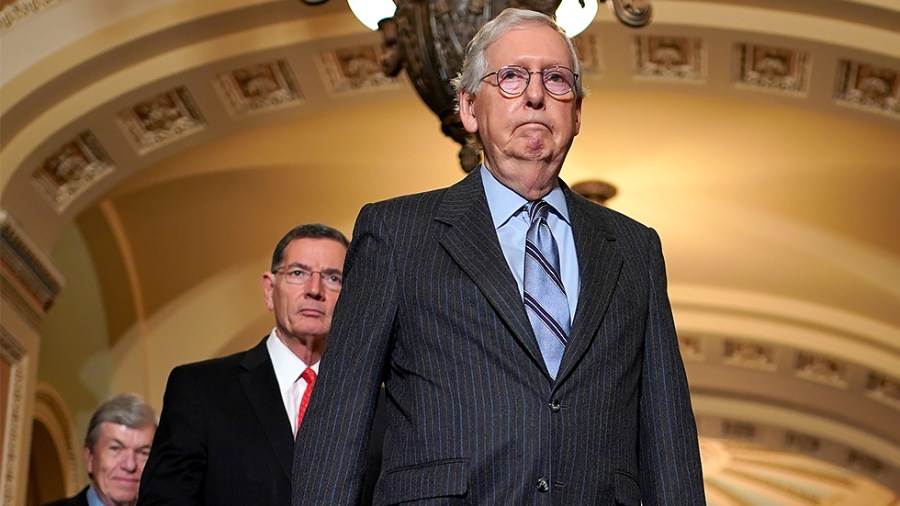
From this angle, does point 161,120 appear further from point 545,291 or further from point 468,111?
point 545,291

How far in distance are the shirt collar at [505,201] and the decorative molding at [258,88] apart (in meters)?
6.18

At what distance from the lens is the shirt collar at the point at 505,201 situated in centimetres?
281

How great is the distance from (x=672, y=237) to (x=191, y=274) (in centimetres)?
403

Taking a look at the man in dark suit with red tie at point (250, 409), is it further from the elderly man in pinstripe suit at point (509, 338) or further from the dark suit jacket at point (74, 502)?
the dark suit jacket at point (74, 502)

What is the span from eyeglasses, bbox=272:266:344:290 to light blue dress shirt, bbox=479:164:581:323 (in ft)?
4.77

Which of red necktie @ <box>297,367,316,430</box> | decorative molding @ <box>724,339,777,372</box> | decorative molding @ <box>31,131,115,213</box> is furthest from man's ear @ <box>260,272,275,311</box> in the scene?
decorative molding @ <box>724,339,777,372</box>

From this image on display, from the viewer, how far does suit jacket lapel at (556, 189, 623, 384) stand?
2.59 m

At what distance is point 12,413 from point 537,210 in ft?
19.9

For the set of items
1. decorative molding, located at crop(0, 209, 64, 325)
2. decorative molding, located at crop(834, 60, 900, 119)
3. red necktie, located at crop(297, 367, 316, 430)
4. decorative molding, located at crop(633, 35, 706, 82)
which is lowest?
red necktie, located at crop(297, 367, 316, 430)

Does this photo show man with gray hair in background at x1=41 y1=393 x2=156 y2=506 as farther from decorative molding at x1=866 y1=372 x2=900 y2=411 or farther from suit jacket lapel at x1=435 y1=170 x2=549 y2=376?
decorative molding at x1=866 y1=372 x2=900 y2=411

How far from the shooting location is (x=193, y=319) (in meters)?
12.0

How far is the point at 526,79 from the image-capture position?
2.82 m

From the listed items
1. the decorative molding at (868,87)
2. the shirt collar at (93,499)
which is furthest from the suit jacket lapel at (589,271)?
the decorative molding at (868,87)

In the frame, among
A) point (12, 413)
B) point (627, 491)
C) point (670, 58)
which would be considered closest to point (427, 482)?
point (627, 491)
